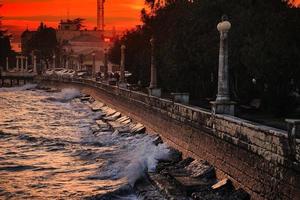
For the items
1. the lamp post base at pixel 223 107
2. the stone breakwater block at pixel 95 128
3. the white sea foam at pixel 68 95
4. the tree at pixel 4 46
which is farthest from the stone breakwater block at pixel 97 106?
the tree at pixel 4 46

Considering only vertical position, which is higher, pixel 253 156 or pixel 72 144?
pixel 253 156

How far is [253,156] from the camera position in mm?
15039

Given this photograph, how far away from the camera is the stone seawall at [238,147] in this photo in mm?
13086

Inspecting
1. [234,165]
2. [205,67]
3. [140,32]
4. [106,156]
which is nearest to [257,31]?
[205,67]

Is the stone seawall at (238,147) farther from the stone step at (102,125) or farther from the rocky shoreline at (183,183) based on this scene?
the stone step at (102,125)

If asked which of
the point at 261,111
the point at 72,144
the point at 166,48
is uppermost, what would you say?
the point at 166,48

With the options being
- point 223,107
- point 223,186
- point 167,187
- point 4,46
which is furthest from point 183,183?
point 4,46

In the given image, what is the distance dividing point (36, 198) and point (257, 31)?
1693cm

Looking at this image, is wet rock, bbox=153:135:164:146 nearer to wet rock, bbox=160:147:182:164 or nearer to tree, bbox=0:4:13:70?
wet rock, bbox=160:147:182:164

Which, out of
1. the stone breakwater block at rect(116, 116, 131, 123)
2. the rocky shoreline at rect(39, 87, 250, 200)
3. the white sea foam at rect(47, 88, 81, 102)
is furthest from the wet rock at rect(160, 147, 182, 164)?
the white sea foam at rect(47, 88, 81, 102)

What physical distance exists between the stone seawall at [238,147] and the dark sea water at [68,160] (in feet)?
4.36

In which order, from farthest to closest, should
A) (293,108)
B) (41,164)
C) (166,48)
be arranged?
(166,48) < (293,108) < (41,164)

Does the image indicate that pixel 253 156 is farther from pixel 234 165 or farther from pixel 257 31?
pixel 257 31

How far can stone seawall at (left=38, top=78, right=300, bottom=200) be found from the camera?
13086mm
